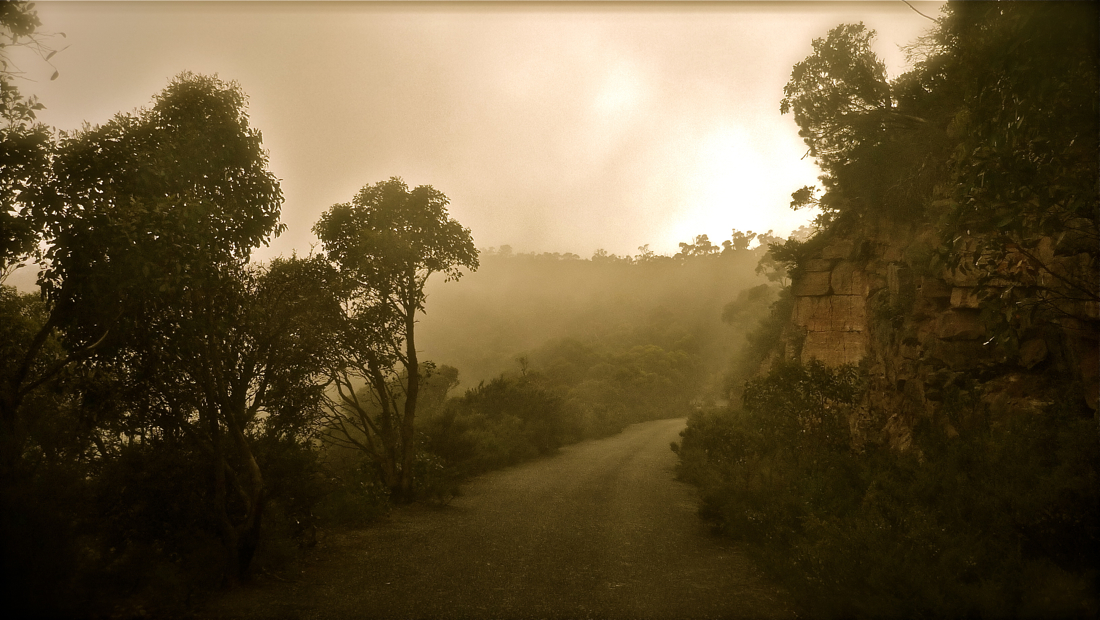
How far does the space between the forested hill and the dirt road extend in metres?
29.5

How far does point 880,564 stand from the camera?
19.2ft

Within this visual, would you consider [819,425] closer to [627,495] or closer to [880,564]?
[627,495]

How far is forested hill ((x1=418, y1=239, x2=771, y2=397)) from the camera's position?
181ft

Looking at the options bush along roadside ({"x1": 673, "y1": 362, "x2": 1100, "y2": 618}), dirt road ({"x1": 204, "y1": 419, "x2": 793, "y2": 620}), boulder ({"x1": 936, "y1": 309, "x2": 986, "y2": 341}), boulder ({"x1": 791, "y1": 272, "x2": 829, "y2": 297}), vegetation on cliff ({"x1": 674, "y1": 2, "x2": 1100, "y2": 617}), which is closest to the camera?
bush along roadside ({"x1": 673, "y1": 362, "x2": 1100, "y2": 618})

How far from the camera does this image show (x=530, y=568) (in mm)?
7430

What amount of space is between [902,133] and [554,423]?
579 inches

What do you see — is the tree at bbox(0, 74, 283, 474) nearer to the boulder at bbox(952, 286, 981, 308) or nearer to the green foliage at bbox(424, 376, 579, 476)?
the green foliage at bbox(424, 376, 579, 476)

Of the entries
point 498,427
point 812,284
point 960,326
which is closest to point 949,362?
point 960,326

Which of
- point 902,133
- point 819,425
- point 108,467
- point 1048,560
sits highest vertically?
point 902,133

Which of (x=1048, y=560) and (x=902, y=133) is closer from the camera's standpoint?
(x=1048, y=560)

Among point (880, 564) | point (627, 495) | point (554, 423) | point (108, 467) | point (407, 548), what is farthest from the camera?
point (554, 423)

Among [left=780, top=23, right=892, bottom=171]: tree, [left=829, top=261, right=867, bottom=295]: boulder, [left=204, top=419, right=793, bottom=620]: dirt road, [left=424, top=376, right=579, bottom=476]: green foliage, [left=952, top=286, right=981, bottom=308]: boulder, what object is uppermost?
[left=780, top=23, right=892, bottom=171]: tree

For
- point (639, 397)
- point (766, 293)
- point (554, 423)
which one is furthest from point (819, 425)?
point (766, 293)

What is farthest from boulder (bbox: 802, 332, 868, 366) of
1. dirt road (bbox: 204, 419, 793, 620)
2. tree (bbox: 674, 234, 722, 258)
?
tree (bbox: 674, 234, 722, 258)
